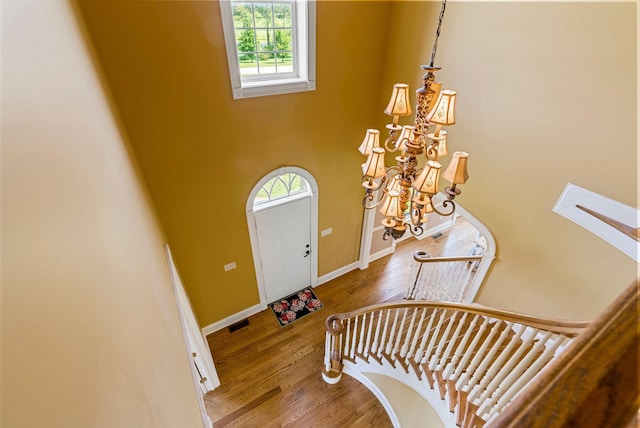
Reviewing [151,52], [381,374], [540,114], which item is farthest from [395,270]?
[151,52]

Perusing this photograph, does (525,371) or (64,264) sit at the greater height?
(64,264)

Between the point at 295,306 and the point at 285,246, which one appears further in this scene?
the point at 295,306

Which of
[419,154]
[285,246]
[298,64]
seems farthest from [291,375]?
[298,64]

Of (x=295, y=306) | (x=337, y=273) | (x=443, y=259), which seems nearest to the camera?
(x=443, y=259)

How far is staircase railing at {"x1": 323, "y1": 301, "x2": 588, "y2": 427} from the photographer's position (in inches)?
66.5

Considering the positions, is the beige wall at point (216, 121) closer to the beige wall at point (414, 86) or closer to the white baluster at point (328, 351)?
the beige wall at point (414, 86)

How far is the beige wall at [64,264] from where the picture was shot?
57cm

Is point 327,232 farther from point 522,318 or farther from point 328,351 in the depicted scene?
point 522,318

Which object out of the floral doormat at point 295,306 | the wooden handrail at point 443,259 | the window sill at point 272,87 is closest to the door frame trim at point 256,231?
the floral doormat at point 295,306

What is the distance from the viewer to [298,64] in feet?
11.3

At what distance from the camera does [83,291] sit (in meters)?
0.89

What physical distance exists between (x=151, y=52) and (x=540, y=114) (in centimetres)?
353

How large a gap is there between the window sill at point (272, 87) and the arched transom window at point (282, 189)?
3.49 ft

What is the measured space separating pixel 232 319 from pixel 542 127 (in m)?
4.64
